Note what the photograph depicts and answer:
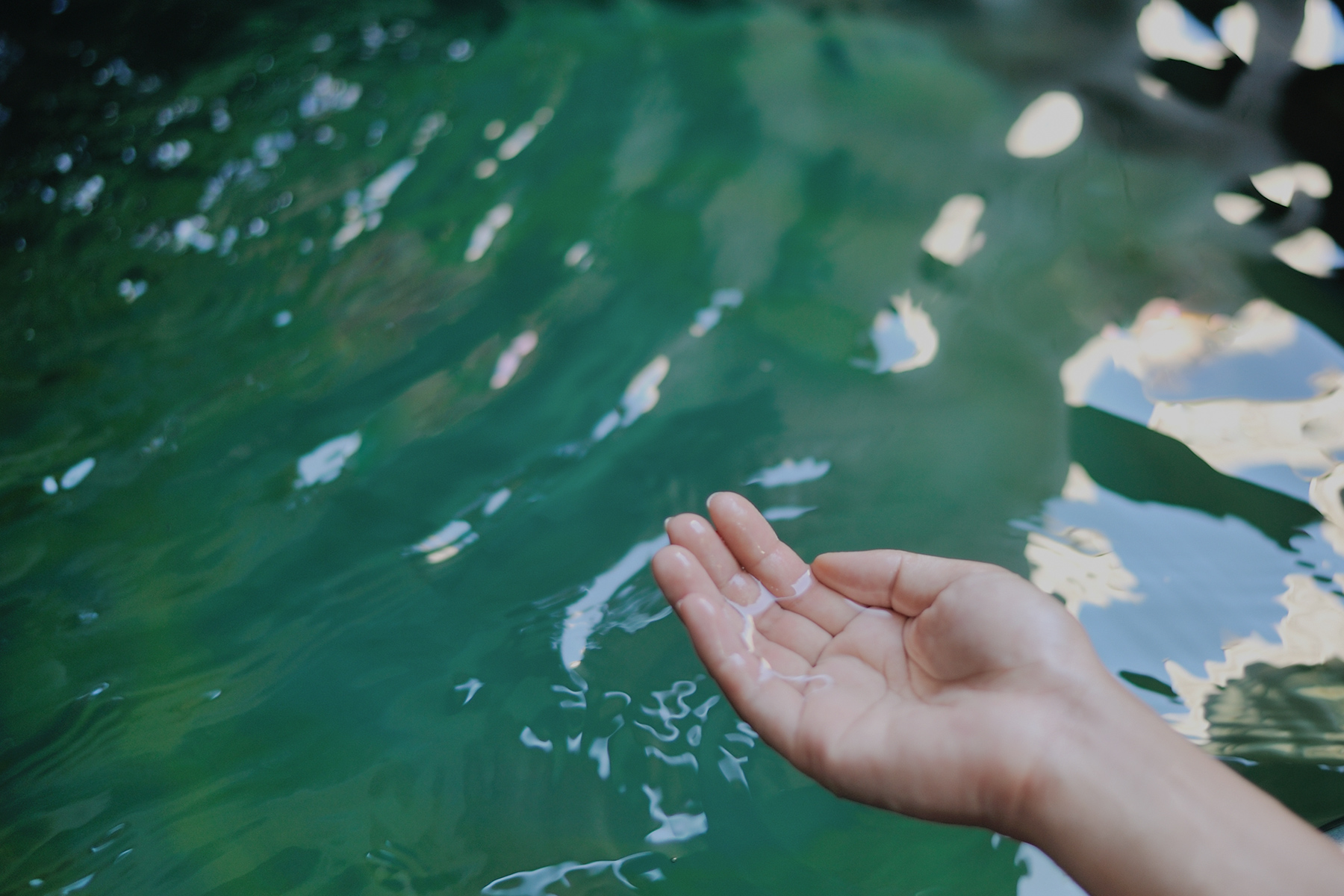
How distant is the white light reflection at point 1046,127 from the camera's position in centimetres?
237

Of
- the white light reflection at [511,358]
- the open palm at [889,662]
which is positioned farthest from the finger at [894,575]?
the white light reflection at [511,358]

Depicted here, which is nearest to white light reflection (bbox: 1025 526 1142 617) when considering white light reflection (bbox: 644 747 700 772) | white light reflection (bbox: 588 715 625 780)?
white light reflection (bbox: 644 747 700 772)

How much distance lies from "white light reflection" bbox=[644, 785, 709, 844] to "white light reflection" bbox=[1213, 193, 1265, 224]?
194 cm

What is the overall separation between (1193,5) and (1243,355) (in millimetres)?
1248

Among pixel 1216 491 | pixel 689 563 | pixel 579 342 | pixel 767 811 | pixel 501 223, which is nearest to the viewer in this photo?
pixel 689 563

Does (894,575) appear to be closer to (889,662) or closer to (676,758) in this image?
(889,662)

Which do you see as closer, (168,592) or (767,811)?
(767,811)

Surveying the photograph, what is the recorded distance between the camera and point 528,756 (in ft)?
4.65

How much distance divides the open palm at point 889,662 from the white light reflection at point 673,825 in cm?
29

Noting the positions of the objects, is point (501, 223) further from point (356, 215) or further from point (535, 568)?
point (535, 568)

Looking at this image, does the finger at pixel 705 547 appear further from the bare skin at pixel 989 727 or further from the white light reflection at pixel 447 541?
the white light reflection at pixel 447 541

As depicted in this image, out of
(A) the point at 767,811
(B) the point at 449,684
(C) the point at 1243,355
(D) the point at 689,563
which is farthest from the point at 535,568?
(C) the point at 1243,355

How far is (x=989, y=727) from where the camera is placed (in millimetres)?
1034

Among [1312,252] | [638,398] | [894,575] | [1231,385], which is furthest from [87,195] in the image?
[1312,252]
